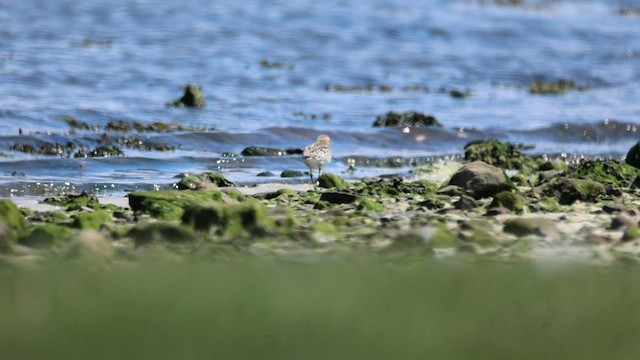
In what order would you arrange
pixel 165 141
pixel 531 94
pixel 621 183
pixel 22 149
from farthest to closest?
pixel 531 94 → pixel 165 141 → pixel 22 149 → pixel 621 183

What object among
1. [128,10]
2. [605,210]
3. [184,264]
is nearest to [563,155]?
[605,210]

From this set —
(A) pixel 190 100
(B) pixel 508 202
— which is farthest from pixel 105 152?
(B) pixel 508 202

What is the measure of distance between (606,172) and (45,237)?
19.4 ft

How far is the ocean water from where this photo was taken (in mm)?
14570

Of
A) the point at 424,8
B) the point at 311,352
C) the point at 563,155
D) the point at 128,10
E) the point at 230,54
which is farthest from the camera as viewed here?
the point at 424,8

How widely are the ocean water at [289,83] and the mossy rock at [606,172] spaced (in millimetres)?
2653

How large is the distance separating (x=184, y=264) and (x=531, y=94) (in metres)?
16.5

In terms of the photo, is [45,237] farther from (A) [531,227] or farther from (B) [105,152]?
(B) [105,152]

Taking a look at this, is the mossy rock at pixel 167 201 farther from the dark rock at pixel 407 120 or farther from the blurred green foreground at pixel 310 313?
the dark rock at pixel 407 120

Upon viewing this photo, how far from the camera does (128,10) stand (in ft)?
104

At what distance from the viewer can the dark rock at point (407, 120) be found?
17422mm

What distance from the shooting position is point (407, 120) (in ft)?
57.2

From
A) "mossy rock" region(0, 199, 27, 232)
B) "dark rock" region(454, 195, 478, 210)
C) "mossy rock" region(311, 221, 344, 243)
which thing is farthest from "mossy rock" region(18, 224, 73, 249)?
"dark rock" region(454, 195, 478, 210)

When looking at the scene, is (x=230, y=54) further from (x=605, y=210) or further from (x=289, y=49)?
(x=605, y=210)
